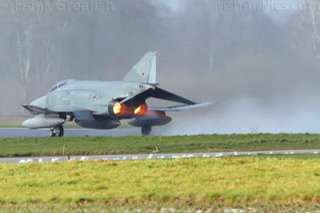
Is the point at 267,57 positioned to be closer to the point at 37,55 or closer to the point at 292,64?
the point at 292,64

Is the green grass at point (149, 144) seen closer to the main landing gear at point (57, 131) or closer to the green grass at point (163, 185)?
the main landing gear at point (57, 131)

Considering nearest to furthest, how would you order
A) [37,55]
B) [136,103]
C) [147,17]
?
[136,103]
[147,17]
[37,55]

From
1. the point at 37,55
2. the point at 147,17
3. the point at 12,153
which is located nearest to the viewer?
the point at 12,153

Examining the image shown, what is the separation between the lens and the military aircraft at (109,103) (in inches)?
2071

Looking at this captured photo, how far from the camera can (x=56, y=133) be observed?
55.8 meters

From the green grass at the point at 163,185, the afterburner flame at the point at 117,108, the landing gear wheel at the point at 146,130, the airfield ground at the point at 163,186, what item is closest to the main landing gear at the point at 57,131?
the afterburner flame at the point at 117,108

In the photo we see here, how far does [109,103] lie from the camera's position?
53.3m

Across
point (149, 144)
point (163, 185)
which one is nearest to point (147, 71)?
point (149, 144)

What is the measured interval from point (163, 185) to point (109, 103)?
32.2m

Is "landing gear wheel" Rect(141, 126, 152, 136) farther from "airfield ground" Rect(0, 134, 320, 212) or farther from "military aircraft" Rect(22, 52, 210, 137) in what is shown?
"airfield ground" Rect(0, 134, 320, 212)

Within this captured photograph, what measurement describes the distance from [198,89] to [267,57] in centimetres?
794

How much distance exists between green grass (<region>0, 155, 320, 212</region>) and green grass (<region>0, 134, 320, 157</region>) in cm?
1082

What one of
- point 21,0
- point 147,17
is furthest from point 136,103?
point 21,0

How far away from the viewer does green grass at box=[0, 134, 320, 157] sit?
40.3 m
